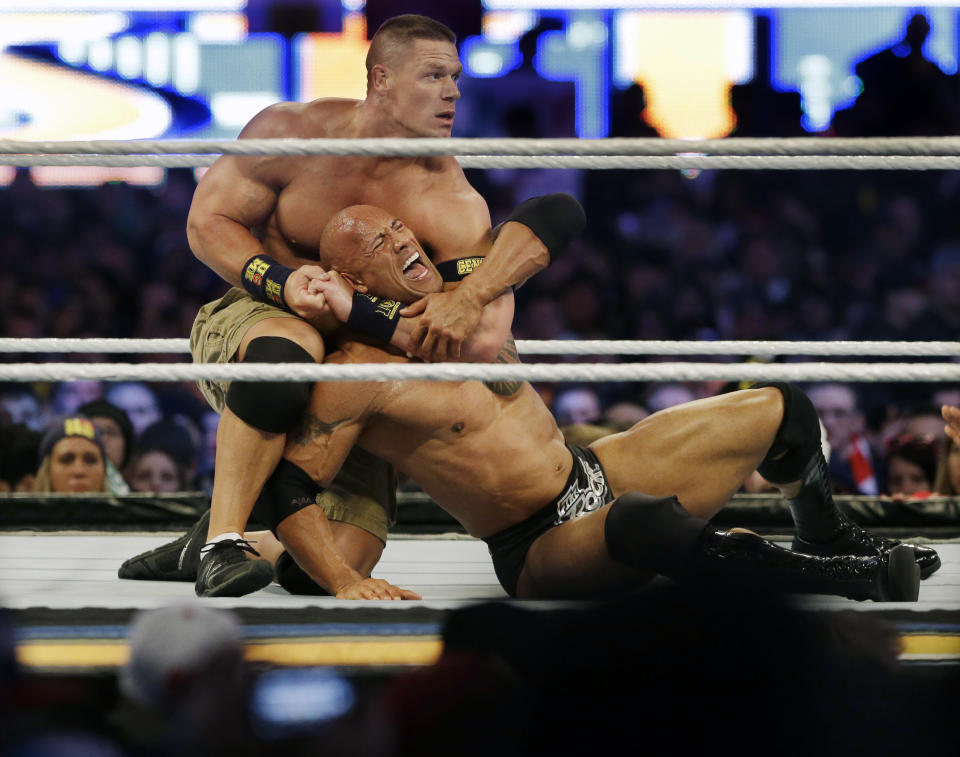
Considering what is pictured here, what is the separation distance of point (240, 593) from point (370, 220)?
1.91 feet

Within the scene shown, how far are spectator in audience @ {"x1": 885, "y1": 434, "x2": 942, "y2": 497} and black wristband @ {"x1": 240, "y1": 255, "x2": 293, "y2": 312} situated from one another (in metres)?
2.29

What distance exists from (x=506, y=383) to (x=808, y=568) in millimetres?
521

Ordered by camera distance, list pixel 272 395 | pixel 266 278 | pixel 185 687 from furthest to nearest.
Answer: pixel 266 278, pixel 272 395, pixel 185 687

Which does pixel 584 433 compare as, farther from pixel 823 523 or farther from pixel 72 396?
pixel 72 396

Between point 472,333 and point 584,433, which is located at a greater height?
point 472,333

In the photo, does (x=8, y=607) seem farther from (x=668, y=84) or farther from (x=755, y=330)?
(x=668, y=84)

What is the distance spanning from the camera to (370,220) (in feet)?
5.32

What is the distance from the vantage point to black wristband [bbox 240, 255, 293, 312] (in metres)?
1.60

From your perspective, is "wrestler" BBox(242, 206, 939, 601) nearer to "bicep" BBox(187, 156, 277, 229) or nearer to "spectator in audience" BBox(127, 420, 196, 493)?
"bicep" BBox(187, 156, 277, 229)

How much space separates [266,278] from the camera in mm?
1620

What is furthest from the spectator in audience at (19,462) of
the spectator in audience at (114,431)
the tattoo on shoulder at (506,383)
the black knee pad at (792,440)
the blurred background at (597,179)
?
the black knee pad at (792,440)

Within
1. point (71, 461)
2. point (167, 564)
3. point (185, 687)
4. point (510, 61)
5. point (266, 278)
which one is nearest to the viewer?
point (185, 687)

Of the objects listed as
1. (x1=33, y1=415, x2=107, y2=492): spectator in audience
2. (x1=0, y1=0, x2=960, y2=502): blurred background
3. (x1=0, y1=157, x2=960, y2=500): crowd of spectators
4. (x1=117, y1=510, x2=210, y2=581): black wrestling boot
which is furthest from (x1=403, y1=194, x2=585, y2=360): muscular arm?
(x1=0, y1=0, x2=960, y2=502): blurred background

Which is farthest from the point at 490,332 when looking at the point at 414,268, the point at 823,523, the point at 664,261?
the point at 664,261
